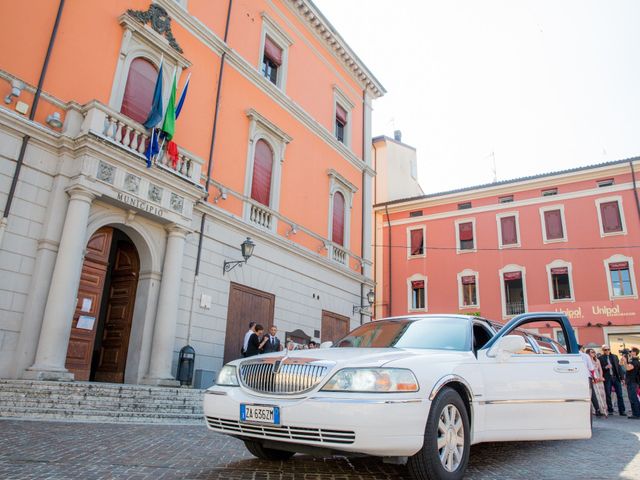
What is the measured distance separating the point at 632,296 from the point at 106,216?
24971 mm

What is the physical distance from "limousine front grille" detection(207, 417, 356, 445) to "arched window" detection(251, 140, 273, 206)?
1140 cm

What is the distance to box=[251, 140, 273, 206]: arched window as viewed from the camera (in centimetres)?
1512

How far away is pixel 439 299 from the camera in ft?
98.6

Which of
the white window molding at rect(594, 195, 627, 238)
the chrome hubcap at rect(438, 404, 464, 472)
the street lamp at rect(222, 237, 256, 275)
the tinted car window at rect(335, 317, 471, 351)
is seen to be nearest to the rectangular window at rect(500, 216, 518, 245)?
the white window molding at rect(594, 195, 627, 238)

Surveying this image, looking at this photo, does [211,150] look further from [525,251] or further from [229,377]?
[525,251]

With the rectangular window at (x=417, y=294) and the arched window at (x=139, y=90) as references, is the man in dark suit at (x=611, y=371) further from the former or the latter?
the rectangular window at (x=417, y=294)

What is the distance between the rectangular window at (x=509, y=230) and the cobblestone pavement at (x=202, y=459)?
23.7 metres

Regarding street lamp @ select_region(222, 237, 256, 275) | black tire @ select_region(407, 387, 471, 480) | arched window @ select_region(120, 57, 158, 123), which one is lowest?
black tire @ select_region(407, 387, 471, 480)

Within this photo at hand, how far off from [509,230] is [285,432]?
28.1 metres

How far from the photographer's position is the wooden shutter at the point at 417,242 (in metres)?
31.7

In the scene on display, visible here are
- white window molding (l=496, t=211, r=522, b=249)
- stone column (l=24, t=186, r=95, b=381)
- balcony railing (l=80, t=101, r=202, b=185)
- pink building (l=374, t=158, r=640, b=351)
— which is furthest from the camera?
white window molding (l=496, t=211, r=522, b=249)

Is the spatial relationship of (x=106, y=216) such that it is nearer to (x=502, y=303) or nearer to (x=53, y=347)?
(x=53, y=347)

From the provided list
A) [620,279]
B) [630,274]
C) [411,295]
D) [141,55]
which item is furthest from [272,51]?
[630,274]

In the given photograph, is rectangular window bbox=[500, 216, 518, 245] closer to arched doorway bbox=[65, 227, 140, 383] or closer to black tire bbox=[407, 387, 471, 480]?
arched doorway bbox=[65, 227, 140, 383]
